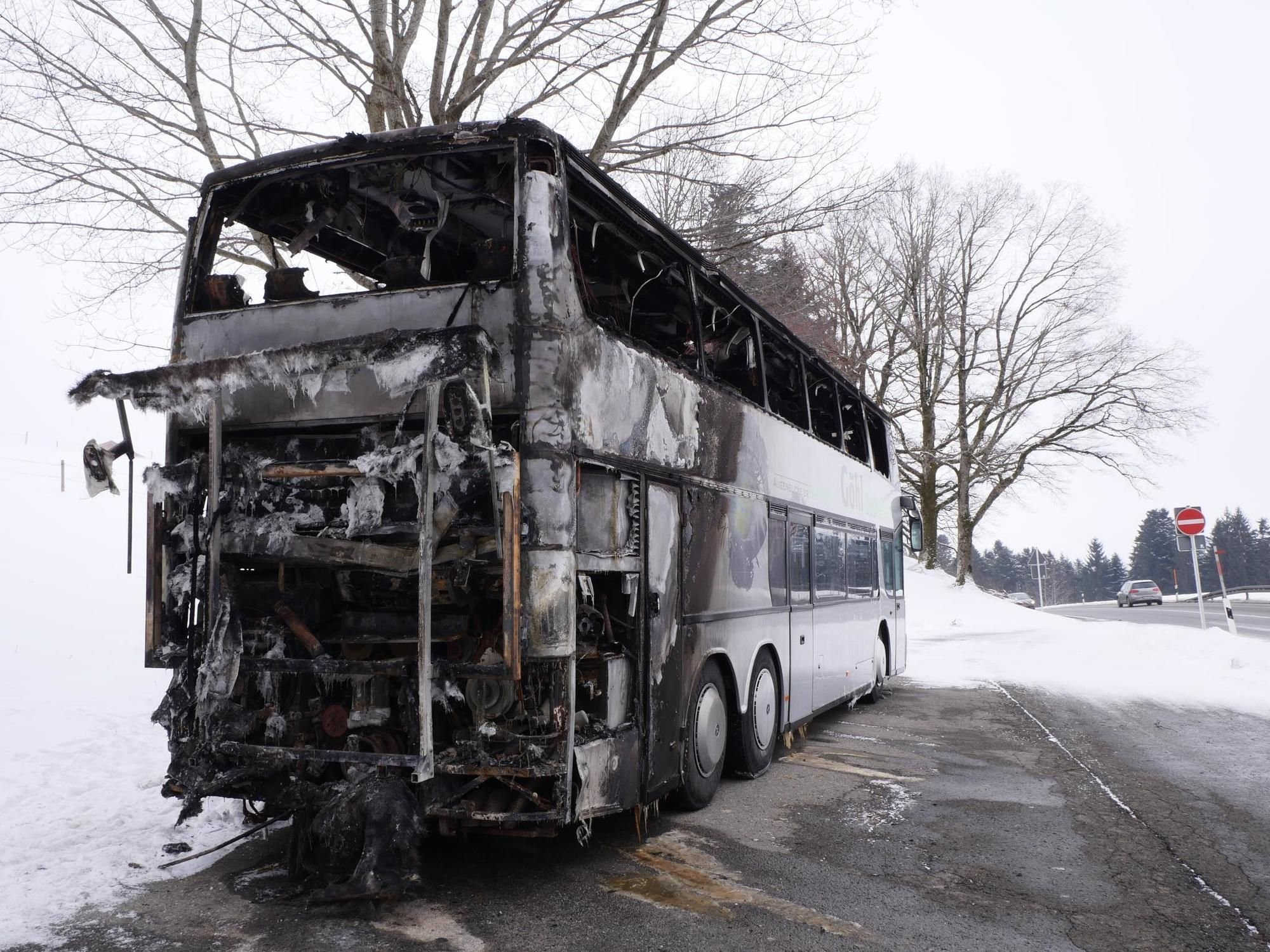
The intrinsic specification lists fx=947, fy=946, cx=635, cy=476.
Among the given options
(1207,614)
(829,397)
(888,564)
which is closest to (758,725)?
(829,397)

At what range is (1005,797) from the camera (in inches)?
279

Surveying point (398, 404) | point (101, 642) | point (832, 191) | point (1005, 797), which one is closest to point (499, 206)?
point (398, 404)

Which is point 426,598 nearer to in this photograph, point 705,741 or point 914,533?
point 705,741

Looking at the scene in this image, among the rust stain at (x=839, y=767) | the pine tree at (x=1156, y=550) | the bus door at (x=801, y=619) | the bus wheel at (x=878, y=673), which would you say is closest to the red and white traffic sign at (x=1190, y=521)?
the bus wheel at (x=878, y=673)

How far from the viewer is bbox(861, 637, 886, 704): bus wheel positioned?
40.6 ft

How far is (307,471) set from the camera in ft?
15.7

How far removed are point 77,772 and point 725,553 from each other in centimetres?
485

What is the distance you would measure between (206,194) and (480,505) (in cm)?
283

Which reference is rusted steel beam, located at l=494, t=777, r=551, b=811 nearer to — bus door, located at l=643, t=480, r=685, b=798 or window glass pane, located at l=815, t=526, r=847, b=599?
bus door, located at l=643, t=480, r=685, b=798

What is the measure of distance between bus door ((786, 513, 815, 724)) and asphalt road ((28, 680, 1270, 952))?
0.79m

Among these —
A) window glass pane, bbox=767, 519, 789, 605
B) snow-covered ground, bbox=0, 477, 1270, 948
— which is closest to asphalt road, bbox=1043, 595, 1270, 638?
snow-covered ground, bbox=0, 477, 1270, 948

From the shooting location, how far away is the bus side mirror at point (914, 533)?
1512cm

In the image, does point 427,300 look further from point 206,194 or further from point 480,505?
point 206,194

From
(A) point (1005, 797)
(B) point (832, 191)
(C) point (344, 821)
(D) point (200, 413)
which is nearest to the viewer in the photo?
(C) point (344, 821)
